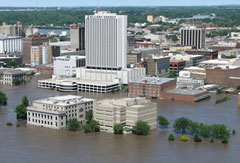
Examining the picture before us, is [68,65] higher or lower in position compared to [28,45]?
lower

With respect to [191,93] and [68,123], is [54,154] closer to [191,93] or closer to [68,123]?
[68,123]

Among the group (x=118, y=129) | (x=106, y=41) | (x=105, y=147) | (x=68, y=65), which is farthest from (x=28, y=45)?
(x=105, y=147)

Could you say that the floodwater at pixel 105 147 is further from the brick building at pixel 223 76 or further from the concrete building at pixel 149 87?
the brick building at pixel 223 76

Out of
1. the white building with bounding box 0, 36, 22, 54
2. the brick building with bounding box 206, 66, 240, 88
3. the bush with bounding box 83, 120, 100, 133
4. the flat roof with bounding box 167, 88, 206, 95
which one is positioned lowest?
the bush with bounding box 83, 120, 100, 133

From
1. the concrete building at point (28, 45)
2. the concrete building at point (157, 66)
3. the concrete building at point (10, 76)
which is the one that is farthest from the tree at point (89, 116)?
the concrete building at point (28, 45)

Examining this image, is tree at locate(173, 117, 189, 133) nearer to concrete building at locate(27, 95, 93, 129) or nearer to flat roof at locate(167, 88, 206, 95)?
concrete building at locate(27, 95, 93, 129)

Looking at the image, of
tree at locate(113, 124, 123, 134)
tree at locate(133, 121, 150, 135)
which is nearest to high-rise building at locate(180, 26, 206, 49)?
tree at locate(133, 121, 150, 135)

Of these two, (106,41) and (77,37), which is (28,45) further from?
(106,41)
